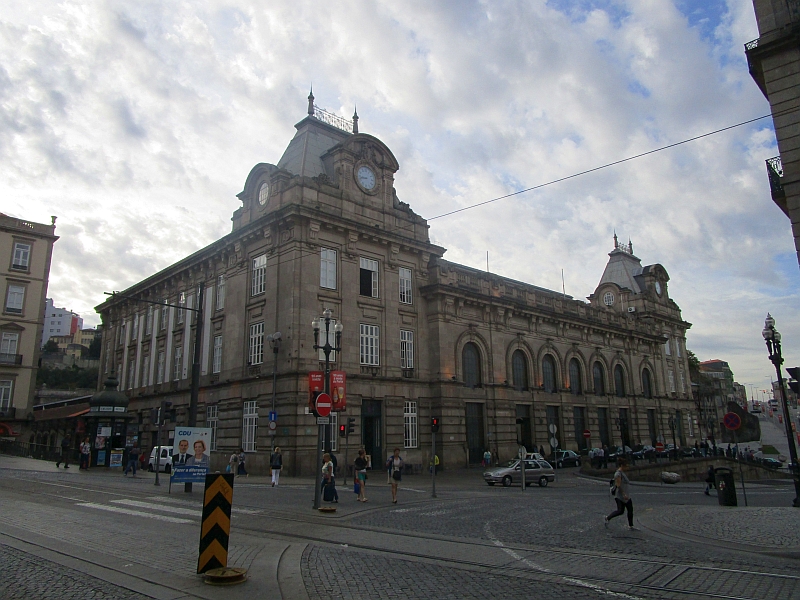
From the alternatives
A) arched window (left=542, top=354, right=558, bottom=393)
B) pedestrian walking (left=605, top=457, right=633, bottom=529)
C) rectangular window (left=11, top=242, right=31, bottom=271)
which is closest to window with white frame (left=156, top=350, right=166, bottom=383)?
rectangular window (left=11, top=242, right=31, bottom=271)

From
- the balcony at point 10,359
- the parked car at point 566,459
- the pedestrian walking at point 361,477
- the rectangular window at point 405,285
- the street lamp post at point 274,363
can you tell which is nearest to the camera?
the pedestrian walking at point 361,477

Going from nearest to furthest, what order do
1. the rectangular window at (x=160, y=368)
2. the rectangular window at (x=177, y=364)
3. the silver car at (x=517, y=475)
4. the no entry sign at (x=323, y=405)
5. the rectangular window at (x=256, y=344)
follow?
the no entry sign at (x=323, y=405), the silver car at (x=517, y=475), the rectangular window at (x=256, y=344), the rectangular window at (x=177, y=364), the rectangular window at (x=160, y=368)

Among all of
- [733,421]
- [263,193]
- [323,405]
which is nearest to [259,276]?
[263,193]

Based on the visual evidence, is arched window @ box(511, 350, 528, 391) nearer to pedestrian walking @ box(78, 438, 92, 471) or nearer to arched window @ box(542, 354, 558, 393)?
arched window @ box(542, 354, 558, 393)

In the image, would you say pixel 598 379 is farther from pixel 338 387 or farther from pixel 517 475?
pixel 338 387

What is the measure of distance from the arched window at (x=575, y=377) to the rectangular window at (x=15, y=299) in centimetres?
5211

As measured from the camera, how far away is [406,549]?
36.4 feet

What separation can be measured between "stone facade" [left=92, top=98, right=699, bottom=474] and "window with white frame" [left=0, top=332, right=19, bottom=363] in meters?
11.6

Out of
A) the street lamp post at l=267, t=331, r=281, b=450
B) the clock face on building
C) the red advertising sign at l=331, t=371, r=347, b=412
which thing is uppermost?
the clock face on building

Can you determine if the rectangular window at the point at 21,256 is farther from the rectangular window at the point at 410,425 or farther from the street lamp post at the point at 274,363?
the rectangular window at the point at 410,425

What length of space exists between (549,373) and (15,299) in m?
50.3

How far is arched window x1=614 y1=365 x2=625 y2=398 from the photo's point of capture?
5756cm

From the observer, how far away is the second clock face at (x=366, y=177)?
124ft

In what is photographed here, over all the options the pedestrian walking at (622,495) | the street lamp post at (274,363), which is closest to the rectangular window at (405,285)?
the street lamp post at (274,363)
